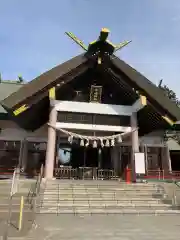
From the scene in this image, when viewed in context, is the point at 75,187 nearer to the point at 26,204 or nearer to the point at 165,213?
the point at 26,204

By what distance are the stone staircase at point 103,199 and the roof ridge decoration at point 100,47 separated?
763 centimetres

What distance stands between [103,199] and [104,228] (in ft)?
11.7

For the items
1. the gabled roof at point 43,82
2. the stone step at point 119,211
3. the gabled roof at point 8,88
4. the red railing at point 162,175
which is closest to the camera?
the stone step at point 119,211

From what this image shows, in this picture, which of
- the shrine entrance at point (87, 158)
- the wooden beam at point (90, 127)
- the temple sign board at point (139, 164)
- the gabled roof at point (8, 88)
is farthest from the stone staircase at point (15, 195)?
the gabled roof at point (8, 88)

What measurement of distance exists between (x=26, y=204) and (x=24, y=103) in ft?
19.3

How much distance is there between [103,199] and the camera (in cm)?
981

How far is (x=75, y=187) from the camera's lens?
1070cm

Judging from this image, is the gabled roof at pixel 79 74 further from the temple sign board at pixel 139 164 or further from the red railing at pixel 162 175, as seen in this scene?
the red railing at pixel 162 175

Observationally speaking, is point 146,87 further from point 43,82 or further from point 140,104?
point 43,82

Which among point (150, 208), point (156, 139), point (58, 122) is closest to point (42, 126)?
point (58, 122)

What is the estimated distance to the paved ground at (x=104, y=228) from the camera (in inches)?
217

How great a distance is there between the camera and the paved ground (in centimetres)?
551

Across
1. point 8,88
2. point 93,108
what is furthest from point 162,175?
point 8,88

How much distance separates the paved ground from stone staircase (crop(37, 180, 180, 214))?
0.79m
